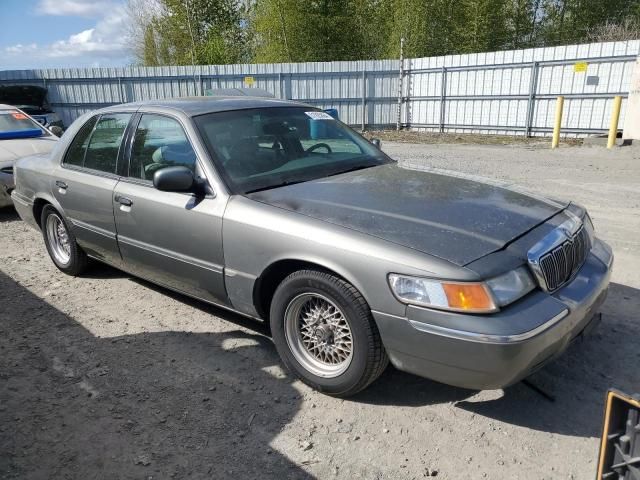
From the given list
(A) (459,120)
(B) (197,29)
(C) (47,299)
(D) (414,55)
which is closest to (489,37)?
(D) (414,55)

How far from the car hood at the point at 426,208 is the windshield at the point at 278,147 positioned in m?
0.16

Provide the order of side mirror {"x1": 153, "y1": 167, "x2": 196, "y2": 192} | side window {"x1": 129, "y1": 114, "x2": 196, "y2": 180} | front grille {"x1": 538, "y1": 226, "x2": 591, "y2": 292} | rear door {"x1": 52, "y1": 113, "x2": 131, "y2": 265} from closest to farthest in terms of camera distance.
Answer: front grille {"x1": 538, "y1": 226, "x2": 591, "y2": 292} → side mirror {"x1": 153, "y1": 167, "x2": 196, "y2": 192} → side window {"x1": 129, "y1": 114, "x2": 196, "y2": 180} → rear door {"x1": 52, "y1": 113, "x2": 131, "y2": 265}

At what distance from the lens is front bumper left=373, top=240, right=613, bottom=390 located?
230 cm

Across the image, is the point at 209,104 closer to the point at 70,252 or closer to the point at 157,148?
the point at 157,148

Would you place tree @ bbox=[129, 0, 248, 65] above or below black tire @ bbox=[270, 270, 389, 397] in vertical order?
above

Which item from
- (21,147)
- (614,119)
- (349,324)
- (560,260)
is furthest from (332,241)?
(614,119)

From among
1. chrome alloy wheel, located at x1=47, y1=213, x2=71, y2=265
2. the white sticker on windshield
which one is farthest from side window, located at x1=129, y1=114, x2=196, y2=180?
chrome alloy wheel, located at x1=47, y1=213, x2=71, y2=265

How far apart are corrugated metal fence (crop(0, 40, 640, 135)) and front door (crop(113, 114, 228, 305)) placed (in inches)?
551

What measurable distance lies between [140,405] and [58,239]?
9.11ft

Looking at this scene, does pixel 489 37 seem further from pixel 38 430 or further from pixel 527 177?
pixel 38 430

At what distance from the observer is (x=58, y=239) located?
5.05 metres

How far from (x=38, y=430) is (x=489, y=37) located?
26556mm

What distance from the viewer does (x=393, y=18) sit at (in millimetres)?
25578

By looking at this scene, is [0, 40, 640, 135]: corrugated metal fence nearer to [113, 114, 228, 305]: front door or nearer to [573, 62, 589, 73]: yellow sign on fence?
[573, 62, 589, 73]: yellow sign on fence
